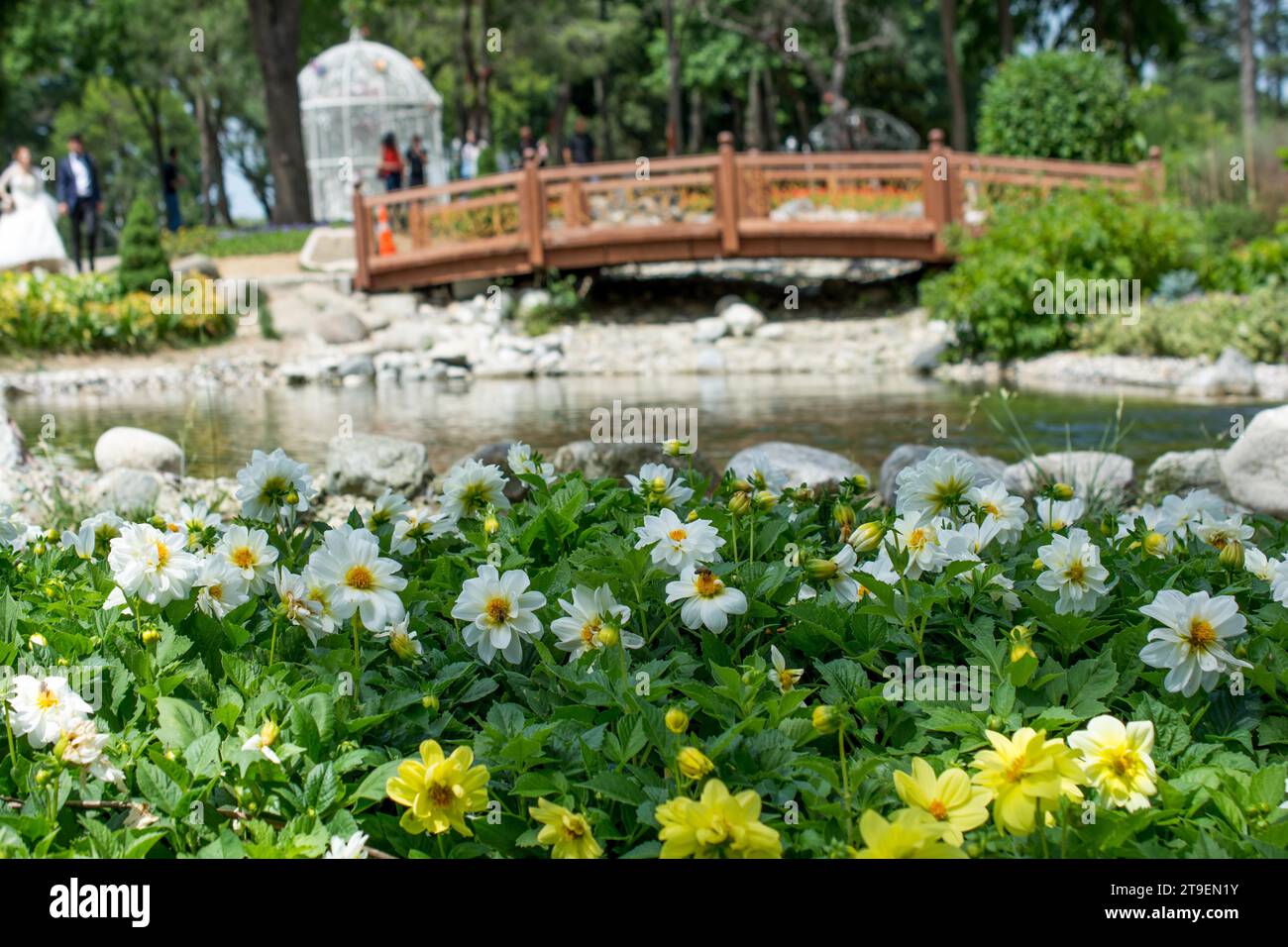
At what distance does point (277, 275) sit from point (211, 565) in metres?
17.4

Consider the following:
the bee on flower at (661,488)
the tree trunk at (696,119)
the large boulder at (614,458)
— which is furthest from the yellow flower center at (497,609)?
the tree trunk at (696,119)

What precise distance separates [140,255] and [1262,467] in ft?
43.1

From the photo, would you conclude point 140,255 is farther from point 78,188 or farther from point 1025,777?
point 1025,777

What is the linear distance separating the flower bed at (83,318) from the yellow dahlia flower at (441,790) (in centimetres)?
1401

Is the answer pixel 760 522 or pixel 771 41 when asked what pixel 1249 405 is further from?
pixel 771 41

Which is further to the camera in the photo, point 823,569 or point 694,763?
point 823,569

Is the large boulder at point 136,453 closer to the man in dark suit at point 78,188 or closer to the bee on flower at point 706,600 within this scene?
the bee on flower at point 706,600

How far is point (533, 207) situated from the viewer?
1677 centimetres

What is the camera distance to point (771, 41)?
95.9ft

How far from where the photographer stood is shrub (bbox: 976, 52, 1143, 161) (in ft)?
67.7

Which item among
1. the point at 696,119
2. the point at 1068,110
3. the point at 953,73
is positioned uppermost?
the point at 696,119

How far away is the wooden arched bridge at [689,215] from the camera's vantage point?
16.4m

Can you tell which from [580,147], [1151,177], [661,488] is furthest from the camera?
[580,147]

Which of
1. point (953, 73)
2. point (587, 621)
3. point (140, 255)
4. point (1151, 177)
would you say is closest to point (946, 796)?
point (587, 621)
